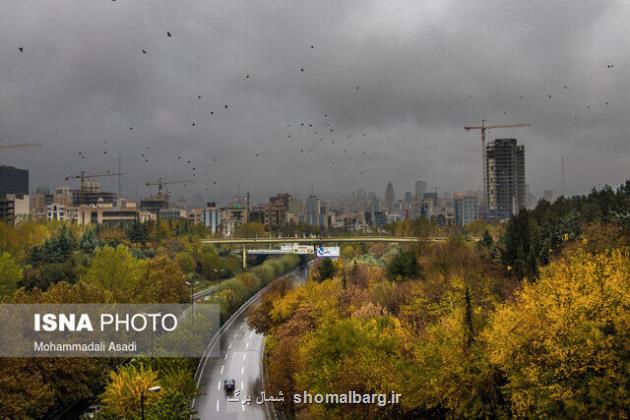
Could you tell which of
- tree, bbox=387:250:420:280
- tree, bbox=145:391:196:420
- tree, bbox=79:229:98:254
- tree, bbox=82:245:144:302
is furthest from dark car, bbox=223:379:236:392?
tree, bbox=79:229:98:254

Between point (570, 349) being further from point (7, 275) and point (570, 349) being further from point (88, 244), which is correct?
point (88, 244)

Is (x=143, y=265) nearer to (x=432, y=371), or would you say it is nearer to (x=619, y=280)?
(x=432, y=371)

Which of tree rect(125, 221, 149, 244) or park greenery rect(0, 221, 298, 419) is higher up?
tree rect(125, 221, 149, 244)

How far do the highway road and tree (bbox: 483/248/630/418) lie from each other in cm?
1678

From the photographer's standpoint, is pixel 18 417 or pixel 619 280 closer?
pixel 619 280

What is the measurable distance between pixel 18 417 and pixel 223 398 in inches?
560

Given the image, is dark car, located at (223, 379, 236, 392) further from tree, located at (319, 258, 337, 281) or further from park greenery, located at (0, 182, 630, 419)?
tree, located at (319, 258, 337, 281)

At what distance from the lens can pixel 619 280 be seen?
2270 centimetres

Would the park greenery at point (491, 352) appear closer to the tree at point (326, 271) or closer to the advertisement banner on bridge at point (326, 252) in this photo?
the tree at point (326, 271)

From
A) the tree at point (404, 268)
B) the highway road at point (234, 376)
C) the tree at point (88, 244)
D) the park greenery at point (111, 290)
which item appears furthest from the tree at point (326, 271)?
the tree at point (88, 244)

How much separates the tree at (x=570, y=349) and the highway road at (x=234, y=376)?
16.8 metres

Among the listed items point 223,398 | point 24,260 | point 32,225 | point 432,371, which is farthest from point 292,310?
point 32,225

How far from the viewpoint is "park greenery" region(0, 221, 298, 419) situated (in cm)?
2866

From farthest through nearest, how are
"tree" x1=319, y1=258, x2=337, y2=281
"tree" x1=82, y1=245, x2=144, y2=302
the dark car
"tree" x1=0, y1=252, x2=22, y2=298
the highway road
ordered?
1. "tree" x1=319, y1=258, x2=337, y2=281
2. "tree" x1=82, y1=245, x2=144, y2=302
3. "tree" x1=0, y1=252, x2=22, y2=298
4. the dark car
5. the highway road
